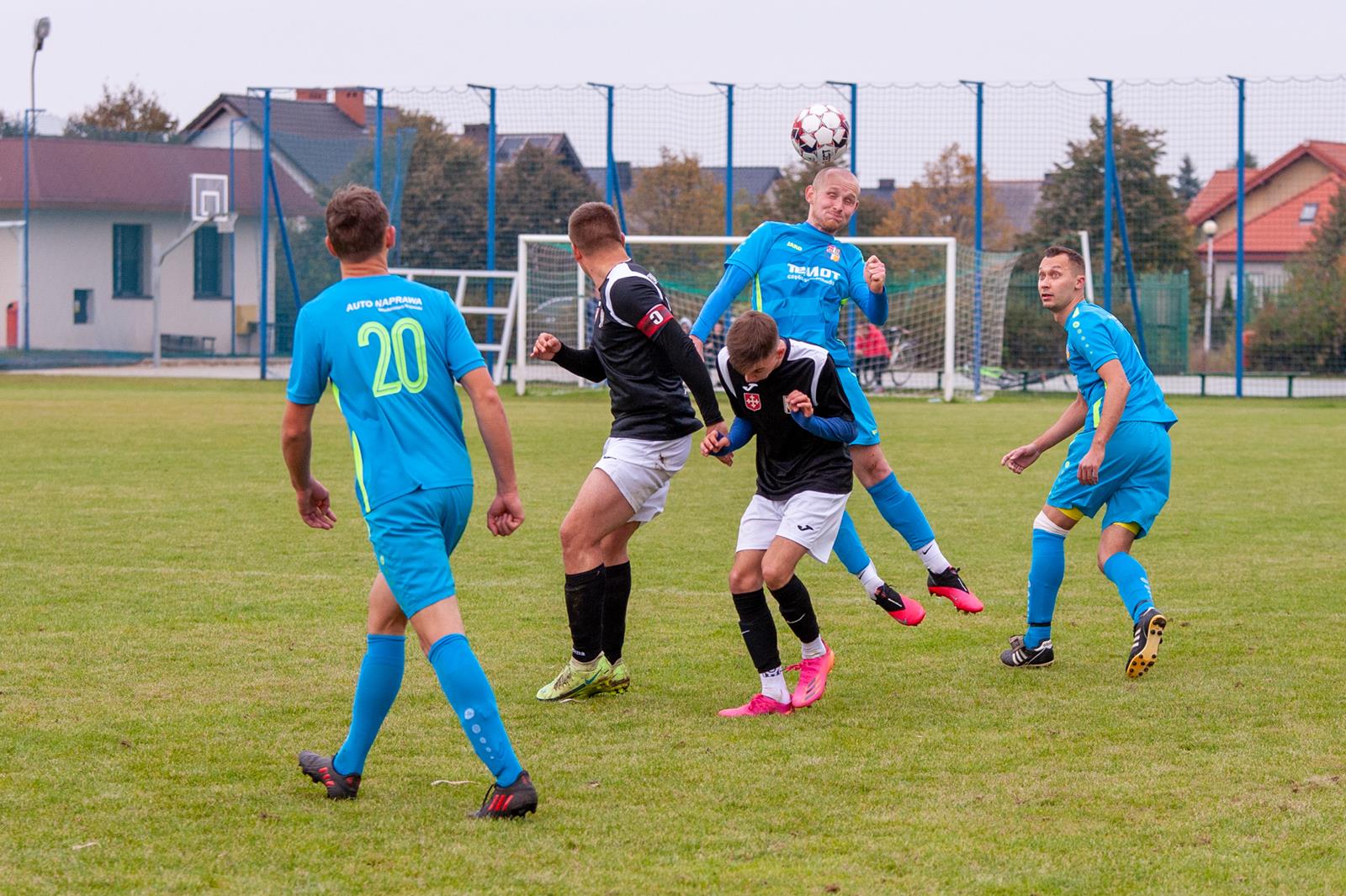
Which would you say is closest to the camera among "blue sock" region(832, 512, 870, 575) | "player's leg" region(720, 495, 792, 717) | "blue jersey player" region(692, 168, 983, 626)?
"player's leg" region(720, 495, 792, 717)

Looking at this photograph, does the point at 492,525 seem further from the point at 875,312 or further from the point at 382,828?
the point at 875,312

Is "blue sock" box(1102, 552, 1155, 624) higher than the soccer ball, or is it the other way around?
the soccer ball

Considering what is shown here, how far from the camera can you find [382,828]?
13.6ft

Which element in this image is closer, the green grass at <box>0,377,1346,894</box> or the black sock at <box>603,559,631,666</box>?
the green grass at <box>0,377,1346,894</box>

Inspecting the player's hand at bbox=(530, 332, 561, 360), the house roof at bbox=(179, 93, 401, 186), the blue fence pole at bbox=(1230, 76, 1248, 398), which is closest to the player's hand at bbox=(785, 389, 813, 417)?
the player's hand at bbox=(530, 332, 561, 360)

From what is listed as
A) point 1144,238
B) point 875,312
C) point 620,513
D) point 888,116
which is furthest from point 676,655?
point 1144,238

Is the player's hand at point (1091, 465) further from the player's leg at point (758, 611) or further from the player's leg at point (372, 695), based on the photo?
the player's leg at point (372, 695)

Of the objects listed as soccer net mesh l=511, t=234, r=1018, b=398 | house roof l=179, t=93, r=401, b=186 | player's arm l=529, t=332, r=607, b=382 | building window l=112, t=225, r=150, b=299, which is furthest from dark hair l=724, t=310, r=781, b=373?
building window l=112, t=225, r=150, b=299

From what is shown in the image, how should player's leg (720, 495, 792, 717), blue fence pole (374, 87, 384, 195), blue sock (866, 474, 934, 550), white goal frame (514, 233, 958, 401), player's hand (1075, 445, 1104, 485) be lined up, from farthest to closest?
blue fence pole (374, 87, 384, 195), white goal frame (514, 233, 958, 401), blue sock (866, 474, 934, 550), player's hand (1075, 445, 1104, 485), player's leg (720, 495, 792, 717)

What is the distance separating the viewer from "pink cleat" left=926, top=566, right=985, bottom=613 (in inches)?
268

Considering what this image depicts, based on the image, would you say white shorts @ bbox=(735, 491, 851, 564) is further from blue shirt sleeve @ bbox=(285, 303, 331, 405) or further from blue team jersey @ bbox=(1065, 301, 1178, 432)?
blue shirt sleeve @ bbox=(285, 303, 331, 405)

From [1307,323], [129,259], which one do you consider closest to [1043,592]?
[1307,323]

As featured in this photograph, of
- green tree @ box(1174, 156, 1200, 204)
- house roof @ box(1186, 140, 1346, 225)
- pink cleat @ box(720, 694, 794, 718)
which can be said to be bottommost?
pink cleat @ box(720, 694, 794, 718)

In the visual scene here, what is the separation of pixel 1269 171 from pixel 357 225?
26780 mm
